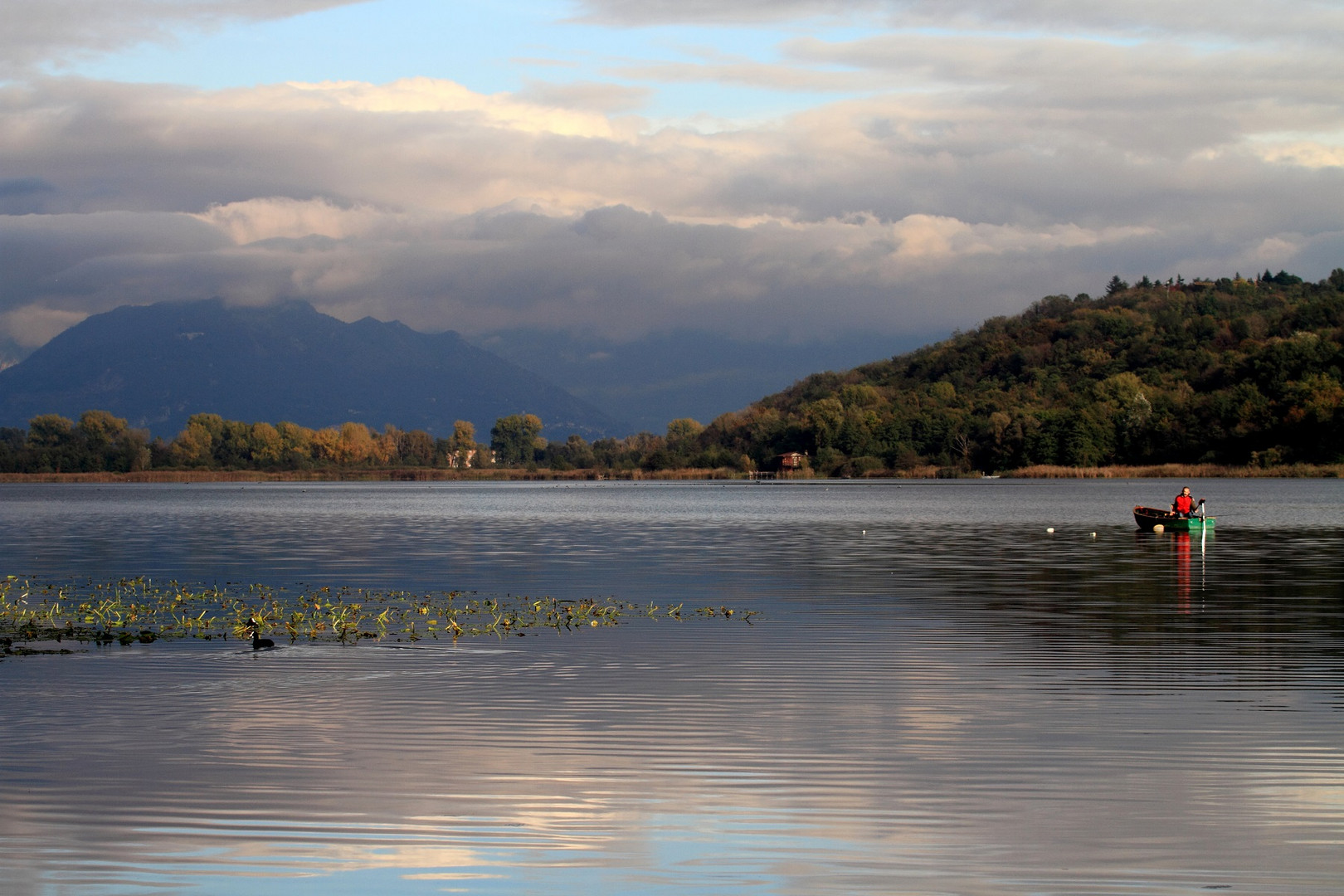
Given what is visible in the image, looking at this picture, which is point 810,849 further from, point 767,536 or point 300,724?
point 767,536

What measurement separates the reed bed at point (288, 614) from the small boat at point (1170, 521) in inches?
1130

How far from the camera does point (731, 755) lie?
12484 mm

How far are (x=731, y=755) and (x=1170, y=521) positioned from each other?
136 ft

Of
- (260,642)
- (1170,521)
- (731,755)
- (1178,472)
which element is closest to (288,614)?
(260,642)

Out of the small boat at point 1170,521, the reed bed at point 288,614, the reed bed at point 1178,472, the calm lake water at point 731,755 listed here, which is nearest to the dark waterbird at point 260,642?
the reed bed at point 288,614

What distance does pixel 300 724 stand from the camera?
14203mm

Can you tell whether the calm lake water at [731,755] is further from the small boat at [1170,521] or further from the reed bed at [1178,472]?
the reed bed at [1178,472]

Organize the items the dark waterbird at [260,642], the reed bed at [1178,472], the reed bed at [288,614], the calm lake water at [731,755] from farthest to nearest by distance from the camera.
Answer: the reed bed at [1178,472]
the reed bed at [288,614]
the dark waterbird at [260,642]
the calm lake water at [731,755]

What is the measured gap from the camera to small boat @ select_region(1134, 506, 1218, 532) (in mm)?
48906

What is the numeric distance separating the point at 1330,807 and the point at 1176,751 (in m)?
2.09

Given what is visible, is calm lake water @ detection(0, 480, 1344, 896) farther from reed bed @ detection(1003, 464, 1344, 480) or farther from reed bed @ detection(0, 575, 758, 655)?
reed bed @ detection(1003, 464, 1344, 480)

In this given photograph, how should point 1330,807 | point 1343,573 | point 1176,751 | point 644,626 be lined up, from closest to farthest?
point 1330,807
point 1176,751
point 644,626
point 1343,573

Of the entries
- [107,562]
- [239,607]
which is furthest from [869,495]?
[239,607]

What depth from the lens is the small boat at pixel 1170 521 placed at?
48906mm
